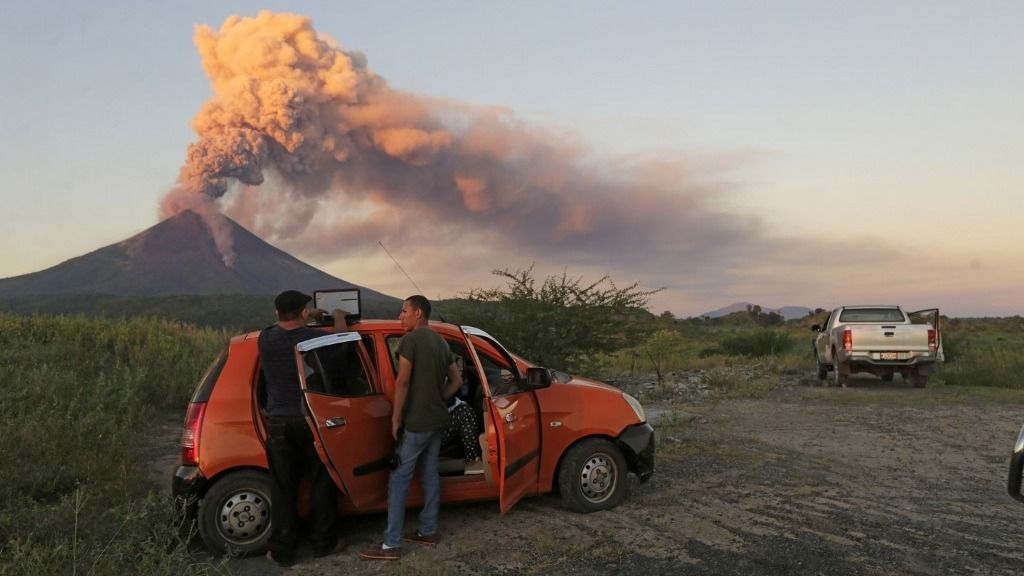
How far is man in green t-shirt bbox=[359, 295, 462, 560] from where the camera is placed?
5480 mm

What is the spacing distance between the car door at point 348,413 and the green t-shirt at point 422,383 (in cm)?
31

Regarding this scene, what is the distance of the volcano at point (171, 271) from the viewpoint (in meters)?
164

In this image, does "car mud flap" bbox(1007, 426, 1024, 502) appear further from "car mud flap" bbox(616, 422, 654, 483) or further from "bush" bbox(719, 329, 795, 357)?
"bush" bbox(719, 329, 795, 357)

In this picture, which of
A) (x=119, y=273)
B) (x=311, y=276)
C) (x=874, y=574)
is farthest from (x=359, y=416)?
(x=311, y=276)

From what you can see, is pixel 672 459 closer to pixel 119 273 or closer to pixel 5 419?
pixel 5 419

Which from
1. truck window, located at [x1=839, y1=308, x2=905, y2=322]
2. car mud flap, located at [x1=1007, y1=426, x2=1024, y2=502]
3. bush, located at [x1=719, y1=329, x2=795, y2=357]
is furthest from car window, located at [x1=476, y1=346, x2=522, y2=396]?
bush, located at [x1=719, y1=329, x2=795, y2=357]

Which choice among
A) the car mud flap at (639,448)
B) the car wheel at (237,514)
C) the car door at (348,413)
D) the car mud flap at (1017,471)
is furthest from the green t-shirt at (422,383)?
the car mud flap at (1017,471)

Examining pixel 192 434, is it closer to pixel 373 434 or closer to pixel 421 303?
pixel 373 434

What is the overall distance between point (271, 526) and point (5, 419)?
15.8 feet

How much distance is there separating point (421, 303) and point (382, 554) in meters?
1.80

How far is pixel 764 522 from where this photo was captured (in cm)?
611

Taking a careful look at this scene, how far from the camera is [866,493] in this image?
7098 millimetres

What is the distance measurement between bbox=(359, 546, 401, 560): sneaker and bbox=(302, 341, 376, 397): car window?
112cm

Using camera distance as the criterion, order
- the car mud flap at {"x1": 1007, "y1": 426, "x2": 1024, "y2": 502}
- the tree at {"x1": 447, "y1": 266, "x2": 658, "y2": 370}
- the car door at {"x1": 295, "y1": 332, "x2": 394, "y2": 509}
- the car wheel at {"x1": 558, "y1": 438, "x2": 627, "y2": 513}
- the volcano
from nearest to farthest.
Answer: the car mud flap at {"x1": 1007, "y1": 426, "x2": 1024, "y2": 502}, the car door at {"x1": 295, "y1": 332, "x2": 394, "y2": 509}, the car wheel at {"x1": 558, "y1": 438, "x2": 627, "y2": 513}, the tree at {"x1": 447, "y1": 266, "x2": 658, "y2": 370}, the volcano
